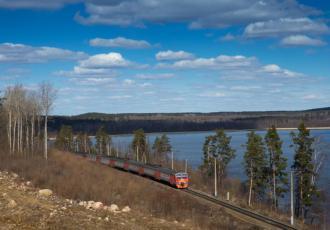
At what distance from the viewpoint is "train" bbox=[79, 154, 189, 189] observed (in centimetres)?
5141

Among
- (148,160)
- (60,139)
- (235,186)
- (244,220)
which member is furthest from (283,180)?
(60,139)

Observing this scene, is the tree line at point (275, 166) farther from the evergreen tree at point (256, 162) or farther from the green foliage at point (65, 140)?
the green foliage at point (65, 140)

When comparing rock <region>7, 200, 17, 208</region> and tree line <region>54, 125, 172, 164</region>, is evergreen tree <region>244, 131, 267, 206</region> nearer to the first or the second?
rock <region>7, 200, 17, 208</region>

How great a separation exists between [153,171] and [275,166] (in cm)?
1614

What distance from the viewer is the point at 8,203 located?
72.6 feet

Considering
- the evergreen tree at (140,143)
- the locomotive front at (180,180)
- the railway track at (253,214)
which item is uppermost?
the evergreen tree at (140,143)

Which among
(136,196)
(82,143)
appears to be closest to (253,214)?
(136,196)

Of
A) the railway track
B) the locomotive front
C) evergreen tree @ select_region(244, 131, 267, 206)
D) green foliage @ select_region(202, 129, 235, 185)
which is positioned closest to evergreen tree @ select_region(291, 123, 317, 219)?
evergreen tree @ select_region(244, 131, 267, 206)

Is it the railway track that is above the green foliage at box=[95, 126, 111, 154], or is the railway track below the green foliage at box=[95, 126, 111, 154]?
below

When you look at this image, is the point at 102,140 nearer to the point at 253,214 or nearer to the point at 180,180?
Answer: the point at 180,180

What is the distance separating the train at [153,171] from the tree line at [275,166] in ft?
22.6

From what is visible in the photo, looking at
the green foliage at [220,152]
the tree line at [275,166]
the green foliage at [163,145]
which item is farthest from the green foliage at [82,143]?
the tree line at [275,166]

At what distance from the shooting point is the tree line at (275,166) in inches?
1970

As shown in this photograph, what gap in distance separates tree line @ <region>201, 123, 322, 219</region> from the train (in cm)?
689
